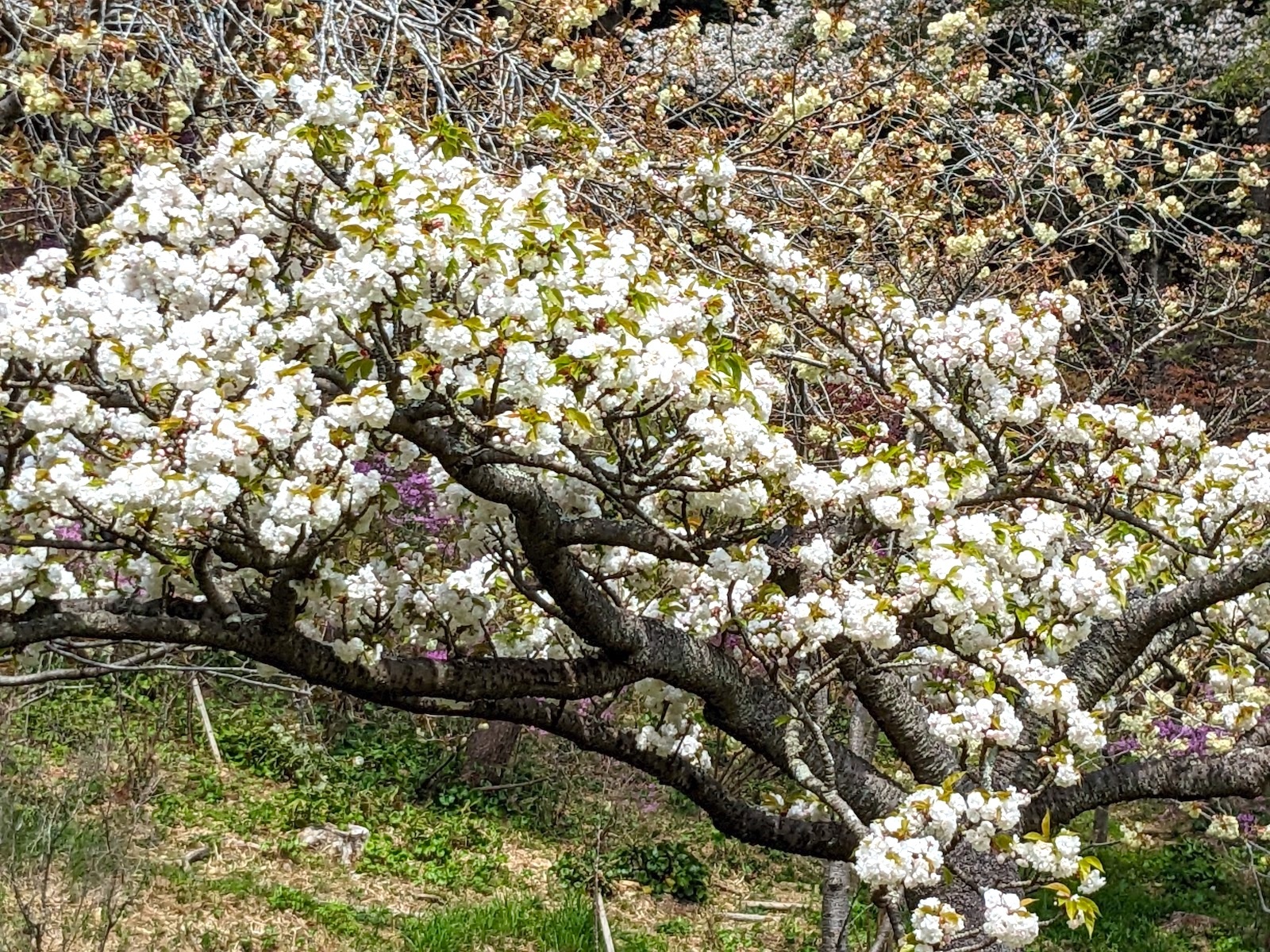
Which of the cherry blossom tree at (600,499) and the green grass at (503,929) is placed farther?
the green grass at (503,929)

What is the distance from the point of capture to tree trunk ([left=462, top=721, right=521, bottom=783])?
695 centimetres

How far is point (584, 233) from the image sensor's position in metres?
2.13

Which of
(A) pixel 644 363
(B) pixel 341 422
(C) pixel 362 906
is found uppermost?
(A) pixel 644 363

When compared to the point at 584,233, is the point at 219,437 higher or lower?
lower

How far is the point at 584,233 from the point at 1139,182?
4.82 meters

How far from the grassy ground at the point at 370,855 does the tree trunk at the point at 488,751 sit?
0.08m

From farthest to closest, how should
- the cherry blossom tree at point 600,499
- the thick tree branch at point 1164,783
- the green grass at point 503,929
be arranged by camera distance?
1. the green grass at point 503,929
2. the thick tree branch at point 1164,783
3. the cherry blossom tree at point 600,499

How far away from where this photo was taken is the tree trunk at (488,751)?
22.8ft

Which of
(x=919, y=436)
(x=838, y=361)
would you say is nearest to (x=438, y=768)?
(x=919, y=436)

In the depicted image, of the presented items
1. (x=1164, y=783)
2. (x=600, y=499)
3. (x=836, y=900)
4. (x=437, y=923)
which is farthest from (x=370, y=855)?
(x=1164, y=783)

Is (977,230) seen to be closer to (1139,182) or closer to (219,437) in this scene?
(1139,182)

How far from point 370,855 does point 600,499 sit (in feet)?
13.1

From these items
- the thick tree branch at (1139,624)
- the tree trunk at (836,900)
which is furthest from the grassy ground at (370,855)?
the thick tree branch at (1139,624)

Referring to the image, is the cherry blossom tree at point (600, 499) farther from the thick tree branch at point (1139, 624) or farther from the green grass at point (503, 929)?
the green grass at point (503, 929)
